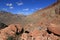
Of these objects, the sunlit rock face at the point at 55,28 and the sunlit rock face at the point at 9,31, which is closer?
the sunlit rock face at the point at 55,28

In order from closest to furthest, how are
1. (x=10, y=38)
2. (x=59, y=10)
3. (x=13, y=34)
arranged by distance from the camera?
(x=10, y=38) < (x=13, y=34) < (x=59, y=10)

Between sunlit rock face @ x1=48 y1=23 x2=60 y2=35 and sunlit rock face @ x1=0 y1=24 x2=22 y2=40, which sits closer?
sunlit rock face @ x1=48 y1=23 x2=60 y2=35

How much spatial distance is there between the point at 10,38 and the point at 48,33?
5877 millimetres

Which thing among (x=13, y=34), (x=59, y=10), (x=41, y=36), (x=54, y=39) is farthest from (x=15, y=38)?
(x=59, y=10)

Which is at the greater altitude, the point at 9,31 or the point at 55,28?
the point at 55,28

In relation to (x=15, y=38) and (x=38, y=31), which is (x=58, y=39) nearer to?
(x=38, y=31)

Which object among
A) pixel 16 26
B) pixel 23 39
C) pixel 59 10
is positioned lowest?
pixel 23 39

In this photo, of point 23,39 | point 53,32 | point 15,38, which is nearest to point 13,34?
point 15,38

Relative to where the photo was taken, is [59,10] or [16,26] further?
[59,10]

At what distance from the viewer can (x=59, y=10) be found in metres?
26.9

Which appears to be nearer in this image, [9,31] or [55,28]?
[55,28]

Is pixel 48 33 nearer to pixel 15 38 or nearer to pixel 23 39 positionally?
pixel 23 39

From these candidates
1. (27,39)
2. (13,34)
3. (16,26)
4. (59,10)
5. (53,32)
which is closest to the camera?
(53,32)

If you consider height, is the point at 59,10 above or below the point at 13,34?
above
